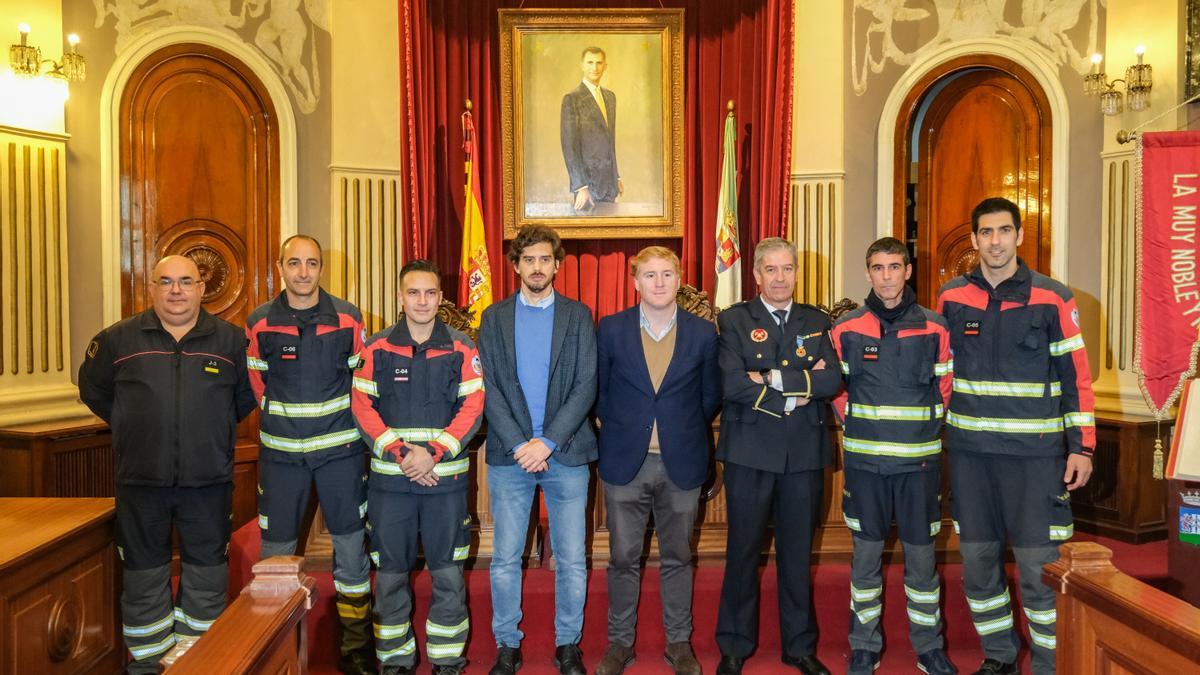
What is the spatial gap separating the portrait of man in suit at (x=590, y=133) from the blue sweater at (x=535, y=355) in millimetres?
2824

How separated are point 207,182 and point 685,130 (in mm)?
3063

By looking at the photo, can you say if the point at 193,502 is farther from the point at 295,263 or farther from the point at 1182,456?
the point at 1182,456

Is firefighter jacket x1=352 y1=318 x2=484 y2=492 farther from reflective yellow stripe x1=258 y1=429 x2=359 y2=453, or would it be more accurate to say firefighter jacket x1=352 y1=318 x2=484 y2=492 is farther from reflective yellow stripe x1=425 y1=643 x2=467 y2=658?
reflective yellow stripe x1=425 y1=643 x2=467 y2=658

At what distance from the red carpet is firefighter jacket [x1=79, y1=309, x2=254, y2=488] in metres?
0.80

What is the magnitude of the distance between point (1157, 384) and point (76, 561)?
188 inches

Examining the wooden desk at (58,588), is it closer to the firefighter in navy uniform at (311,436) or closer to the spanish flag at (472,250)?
the firefighter in navy uniform at (311,436)

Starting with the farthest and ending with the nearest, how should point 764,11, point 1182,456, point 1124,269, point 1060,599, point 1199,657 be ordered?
point 764,11 < point 1124,269 < point 1182,456 < point 1060,599 < point 1199,657

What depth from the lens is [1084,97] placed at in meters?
5.18

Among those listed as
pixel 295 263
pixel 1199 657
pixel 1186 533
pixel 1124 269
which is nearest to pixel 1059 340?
pixel 1186 533

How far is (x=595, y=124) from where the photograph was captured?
591 centimetres

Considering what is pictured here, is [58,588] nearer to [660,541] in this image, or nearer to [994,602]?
[660,541]

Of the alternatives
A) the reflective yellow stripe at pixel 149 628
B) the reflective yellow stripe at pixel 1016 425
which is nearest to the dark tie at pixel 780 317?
the reflective yellow stripe at pixel 1016 425

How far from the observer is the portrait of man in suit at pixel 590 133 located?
5.90 metres

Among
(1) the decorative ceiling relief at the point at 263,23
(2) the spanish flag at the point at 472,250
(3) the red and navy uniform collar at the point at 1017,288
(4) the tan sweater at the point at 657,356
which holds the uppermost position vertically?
(1) the decorative ceiling relief at the point at 263,23
